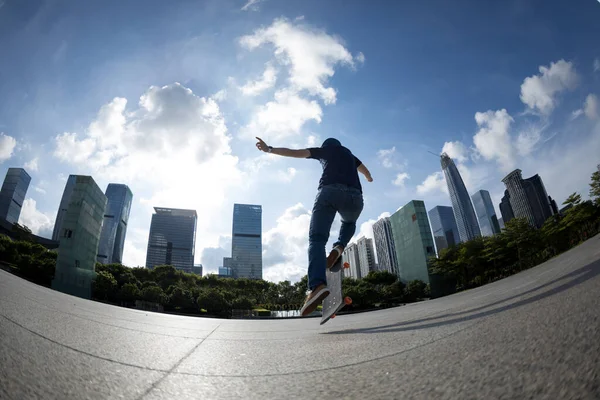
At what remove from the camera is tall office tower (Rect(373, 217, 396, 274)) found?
394 ft

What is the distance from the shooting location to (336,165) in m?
3.28

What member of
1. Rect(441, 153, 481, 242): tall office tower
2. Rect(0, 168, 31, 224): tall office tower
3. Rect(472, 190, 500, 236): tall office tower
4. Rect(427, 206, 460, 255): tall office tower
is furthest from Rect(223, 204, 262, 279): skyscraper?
Rect(472, 190, 500, 236): tall office tower

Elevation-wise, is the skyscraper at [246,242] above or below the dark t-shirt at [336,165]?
above

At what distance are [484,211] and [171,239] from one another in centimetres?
20681

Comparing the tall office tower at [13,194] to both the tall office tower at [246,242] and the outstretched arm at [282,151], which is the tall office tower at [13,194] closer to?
the tall office tower at [246,242]

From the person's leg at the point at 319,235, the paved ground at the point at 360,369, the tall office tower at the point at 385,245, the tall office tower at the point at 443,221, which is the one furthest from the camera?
the tall office tower at the point at 443,221

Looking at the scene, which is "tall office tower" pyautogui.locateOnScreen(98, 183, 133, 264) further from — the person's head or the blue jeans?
the blue jeans

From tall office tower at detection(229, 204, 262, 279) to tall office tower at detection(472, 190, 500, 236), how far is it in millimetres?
146154

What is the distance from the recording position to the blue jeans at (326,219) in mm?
2797

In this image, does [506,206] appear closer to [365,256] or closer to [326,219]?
[365,256]

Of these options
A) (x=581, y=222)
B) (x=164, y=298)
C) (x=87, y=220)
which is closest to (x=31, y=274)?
(x=87, y=220)

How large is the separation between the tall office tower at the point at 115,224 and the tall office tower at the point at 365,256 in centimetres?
13592

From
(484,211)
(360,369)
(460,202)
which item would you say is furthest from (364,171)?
(484,211)

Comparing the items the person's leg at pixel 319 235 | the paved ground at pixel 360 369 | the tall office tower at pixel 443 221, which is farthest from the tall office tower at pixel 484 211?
the paved ground at pixel 360 369
